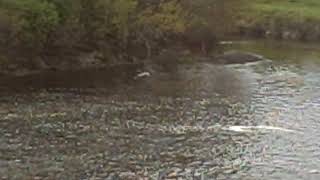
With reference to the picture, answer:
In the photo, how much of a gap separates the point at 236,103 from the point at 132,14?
29.6 m

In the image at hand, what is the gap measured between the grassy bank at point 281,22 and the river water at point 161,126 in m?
46.4

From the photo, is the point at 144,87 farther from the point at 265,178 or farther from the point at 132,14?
the point at 265,178

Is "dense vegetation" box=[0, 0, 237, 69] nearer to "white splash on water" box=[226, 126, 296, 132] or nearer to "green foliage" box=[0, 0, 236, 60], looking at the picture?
"green foliage" box=[0, 0, 236, 60]

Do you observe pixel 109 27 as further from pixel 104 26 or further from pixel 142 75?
pixel 142 75

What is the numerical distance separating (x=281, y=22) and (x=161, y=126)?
82.5 m

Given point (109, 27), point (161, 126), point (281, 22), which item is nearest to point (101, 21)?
point (109, 27)

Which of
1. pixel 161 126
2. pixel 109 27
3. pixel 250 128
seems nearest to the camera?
pixel 161 126

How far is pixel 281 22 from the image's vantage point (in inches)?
5108

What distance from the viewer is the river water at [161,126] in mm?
39812

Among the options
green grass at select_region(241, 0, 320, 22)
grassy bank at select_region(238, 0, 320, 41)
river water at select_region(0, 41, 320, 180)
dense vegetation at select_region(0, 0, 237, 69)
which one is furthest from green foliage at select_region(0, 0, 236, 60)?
green grass at select_region(241, 0, 320, 22)

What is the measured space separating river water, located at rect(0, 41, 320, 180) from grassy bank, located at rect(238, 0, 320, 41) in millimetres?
46399

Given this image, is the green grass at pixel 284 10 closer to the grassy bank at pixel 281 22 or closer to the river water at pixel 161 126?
the grassy bank at pixel 281 22

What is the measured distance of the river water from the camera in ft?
131

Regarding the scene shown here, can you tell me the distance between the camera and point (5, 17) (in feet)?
240
